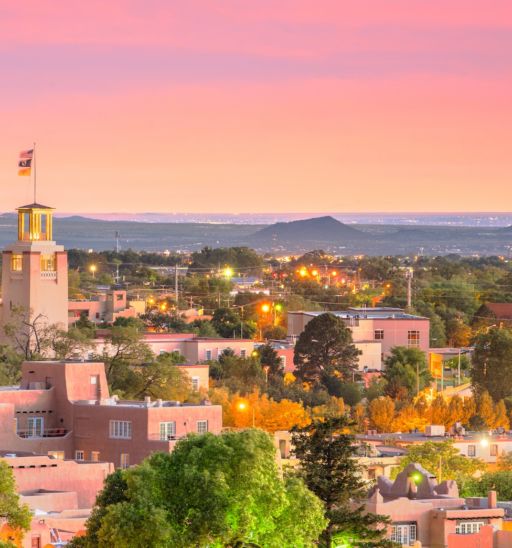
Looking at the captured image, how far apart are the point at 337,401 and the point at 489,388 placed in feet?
33.3

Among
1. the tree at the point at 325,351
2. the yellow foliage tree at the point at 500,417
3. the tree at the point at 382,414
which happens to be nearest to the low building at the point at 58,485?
the tree at the point at 382,414

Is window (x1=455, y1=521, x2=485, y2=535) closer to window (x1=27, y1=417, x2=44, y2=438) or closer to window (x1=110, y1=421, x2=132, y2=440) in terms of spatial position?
window (x1=110, y1=421, x2=132, y2=440)

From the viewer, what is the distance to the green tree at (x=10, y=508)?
39562 millimetres

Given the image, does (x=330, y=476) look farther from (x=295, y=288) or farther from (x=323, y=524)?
(x=295, y=288)

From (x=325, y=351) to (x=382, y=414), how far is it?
17252 millimetres

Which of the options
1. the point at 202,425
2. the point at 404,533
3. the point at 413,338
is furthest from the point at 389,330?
the point at 404,533

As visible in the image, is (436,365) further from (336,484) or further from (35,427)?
(336,484)

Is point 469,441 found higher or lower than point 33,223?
lower

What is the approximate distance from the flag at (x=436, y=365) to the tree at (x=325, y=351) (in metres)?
4.76

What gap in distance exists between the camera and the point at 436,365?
107 meters

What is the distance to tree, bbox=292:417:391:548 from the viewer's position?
4675cm

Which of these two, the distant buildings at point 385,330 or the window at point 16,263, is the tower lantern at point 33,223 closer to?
the window at point 16,263

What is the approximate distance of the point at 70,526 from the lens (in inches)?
1842

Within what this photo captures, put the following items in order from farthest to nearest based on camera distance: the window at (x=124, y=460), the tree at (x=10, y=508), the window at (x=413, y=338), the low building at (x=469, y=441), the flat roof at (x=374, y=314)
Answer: the flat roof at (x=374, y=314)
the window at (x=413, y=338)
the low building at (x=469, y=441)
the window at (x=124, y=460)
the tree at (x=10, y=508)
